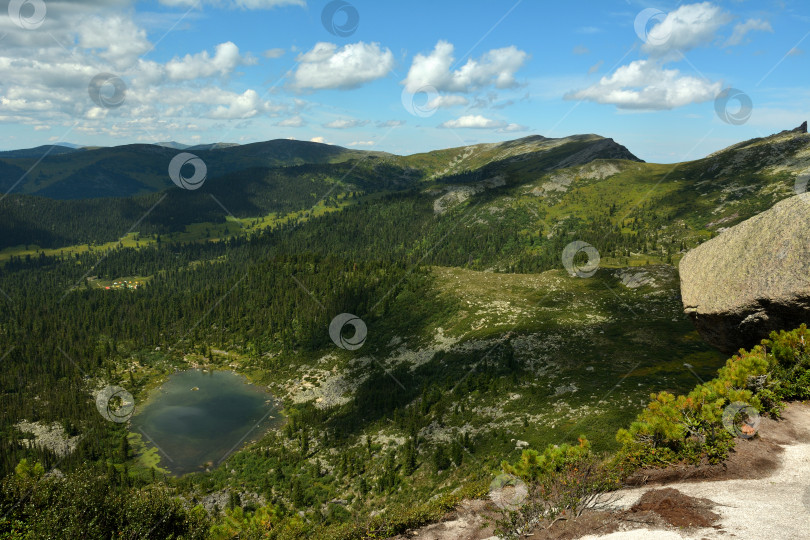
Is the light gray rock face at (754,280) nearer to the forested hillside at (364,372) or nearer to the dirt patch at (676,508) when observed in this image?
the dirt patch at (676,508)

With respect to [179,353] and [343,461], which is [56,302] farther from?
[343,461]

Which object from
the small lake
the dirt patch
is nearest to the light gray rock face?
the dirt patch

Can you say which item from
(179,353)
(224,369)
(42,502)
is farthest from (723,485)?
(179,353)

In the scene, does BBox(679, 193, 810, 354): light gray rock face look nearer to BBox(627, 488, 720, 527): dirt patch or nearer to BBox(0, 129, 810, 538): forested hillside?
BBox(627, 488, 720, 527): dirt patch

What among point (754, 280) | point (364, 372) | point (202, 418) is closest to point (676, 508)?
point (754, 280)

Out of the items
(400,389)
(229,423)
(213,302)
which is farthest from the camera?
(213,302)

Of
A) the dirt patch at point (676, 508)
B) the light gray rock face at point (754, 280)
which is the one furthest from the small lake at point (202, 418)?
the light gray rock face at point (754, 280)

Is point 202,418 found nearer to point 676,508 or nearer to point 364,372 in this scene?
point 364,372
